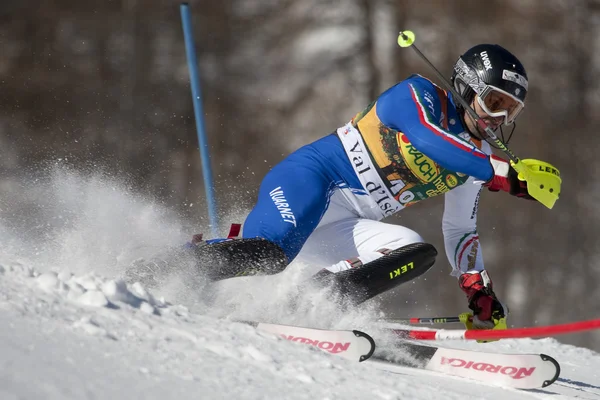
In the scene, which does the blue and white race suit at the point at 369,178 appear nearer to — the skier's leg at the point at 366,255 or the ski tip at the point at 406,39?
the skier's leg at the point at 366,255

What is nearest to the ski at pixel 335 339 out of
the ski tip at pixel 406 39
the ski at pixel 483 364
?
the ski at pixel 483 364

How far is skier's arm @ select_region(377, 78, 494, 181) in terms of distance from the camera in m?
3.61

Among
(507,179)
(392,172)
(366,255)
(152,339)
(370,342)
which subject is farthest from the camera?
(392,172)

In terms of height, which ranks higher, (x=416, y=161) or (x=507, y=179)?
(x=416, y=161)

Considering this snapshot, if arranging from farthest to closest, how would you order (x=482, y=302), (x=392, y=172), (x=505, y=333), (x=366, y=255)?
(x=482, y=302) < (x=392, y=172) < (x=366, y=255) < (x=505, y=333)

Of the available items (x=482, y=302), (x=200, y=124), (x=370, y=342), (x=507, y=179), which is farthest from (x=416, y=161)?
(x=200, y=124)

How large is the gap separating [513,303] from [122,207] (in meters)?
12.5

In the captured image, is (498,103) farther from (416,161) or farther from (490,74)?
(416,161)

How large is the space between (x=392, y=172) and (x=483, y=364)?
1049 millimetres

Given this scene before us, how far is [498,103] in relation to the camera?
154 inches

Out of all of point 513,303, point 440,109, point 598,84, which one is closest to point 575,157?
point 598,84

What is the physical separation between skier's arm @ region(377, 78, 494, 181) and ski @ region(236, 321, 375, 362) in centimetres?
95

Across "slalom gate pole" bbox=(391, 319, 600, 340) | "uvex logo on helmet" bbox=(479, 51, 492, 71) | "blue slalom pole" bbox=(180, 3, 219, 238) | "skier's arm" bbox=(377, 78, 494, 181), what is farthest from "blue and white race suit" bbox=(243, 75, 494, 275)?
"blue slalom pole" bbox=(180, 3, 219, 238)

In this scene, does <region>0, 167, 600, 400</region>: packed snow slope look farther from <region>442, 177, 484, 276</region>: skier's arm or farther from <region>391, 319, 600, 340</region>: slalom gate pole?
<region>442, 177, 484, 276</region>: skier's arm
